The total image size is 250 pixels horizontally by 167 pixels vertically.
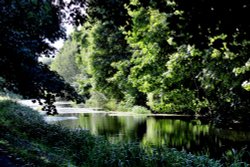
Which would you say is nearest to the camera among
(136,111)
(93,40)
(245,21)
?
(245,21)

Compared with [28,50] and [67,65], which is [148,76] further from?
[67,65]

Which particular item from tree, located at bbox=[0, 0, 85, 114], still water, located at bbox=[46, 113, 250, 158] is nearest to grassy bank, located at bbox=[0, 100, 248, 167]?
tree, located at bbox=[0, 0, 85, 114]

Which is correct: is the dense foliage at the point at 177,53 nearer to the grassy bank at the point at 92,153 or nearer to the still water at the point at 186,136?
the still water at the point at 186,136

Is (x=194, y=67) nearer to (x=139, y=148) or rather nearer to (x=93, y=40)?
(x=139, y=148)

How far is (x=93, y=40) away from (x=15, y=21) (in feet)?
94.2

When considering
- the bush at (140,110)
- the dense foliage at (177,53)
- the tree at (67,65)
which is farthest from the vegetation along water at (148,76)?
the tree at (67,65)

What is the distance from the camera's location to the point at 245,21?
10.2 ft

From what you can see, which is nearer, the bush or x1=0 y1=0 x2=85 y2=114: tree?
x1=0 y1=0 x2=85 y2=114: tree

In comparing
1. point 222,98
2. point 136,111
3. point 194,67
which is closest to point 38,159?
point 194,67

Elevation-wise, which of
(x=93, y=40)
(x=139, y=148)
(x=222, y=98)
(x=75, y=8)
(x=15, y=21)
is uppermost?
(x=93, y=40)

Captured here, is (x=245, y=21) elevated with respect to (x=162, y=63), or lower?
lower

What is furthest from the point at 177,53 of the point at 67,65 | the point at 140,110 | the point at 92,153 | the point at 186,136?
the point at 67,65

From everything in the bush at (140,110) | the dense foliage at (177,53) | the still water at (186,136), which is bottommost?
the still water at (186,136)

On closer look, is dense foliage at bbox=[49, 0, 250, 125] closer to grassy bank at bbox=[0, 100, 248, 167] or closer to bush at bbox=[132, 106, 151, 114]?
bush at bbox=[132, 106, 151, 114]
